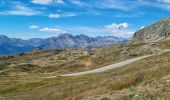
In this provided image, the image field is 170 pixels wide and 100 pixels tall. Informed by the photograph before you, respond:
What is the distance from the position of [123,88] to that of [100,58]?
512 ft

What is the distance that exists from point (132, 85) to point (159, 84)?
2.96 m

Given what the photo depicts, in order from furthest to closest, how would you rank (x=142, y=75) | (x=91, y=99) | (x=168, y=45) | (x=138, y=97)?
1. (x=168, y=45)
2. (x=142, y=75)
3. (x=91, y=99)
4. (x=138, y=97)

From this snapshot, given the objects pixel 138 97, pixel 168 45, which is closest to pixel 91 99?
pixel 138 97

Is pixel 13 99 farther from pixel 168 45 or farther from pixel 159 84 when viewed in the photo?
pixel 168 45

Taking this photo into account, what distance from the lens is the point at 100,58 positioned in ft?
589

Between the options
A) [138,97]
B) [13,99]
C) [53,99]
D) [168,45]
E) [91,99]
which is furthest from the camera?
[168,45]

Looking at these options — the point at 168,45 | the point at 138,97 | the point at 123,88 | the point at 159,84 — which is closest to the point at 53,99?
the point at 123,88

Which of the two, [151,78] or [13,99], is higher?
[151,78]

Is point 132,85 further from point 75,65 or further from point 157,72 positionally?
point 75,65

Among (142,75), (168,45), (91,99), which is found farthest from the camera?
(168,45)

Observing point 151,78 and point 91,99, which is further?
point 151,78

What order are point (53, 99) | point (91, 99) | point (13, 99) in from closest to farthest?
point (91, 99) → point (53, 99) → point (13, 99)

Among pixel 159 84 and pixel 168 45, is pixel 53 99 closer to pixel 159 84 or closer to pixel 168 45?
pixel 159 84

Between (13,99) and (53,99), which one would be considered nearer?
(53,99)
